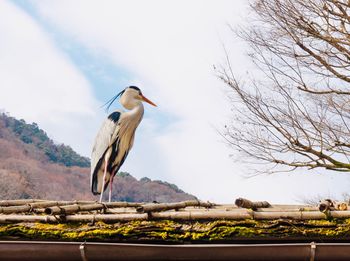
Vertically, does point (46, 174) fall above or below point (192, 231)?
above

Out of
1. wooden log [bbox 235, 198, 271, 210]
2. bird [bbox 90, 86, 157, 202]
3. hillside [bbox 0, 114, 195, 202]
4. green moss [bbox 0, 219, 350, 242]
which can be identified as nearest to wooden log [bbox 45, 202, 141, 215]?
green moss [bbox 0, 219, 350, 242]

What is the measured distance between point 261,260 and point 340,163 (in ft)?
19.6

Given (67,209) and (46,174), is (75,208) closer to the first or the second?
(67,209)

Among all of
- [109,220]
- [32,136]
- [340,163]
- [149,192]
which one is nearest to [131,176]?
[149,192]

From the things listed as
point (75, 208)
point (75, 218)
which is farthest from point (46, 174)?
point (75, 218)

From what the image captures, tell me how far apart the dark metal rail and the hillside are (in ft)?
104

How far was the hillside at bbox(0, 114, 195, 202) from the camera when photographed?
1703 inches

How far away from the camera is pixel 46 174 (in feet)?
176

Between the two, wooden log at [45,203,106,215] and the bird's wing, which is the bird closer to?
the bird's wing

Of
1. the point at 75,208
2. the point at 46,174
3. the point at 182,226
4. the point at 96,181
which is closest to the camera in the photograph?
the point at 182,226

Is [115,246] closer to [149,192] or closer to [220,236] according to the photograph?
[220,236]

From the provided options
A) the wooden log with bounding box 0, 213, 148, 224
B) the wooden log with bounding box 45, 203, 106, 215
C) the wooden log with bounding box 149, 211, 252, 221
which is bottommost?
the wooden log with bounding box 0, 213, 148, 224

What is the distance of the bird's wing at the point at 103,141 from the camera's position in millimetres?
7441

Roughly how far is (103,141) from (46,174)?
47492 millimetres
